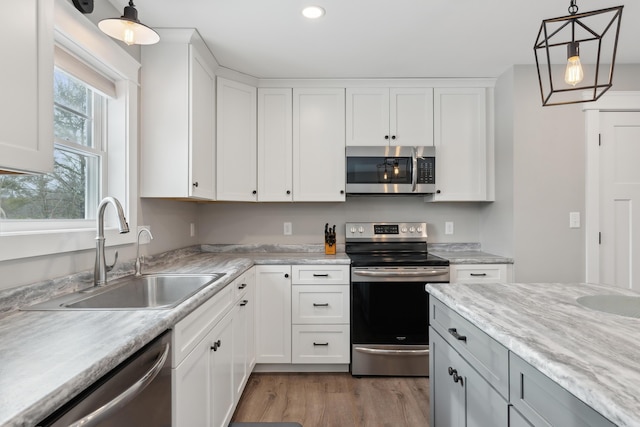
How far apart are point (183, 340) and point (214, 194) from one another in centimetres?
154

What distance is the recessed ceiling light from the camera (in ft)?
6.41

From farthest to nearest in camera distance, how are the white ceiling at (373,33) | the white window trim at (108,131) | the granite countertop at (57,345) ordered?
1. the white ceiling at (373,33)
2. the white window trim at (108,131)
3. the granite countertop at (57,345)

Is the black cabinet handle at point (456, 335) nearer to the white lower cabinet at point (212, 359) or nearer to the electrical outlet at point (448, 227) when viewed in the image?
the white lower cabinet at point (212, 359)

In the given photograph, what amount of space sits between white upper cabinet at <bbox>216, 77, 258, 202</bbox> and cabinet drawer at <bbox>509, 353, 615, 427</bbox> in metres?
2.29

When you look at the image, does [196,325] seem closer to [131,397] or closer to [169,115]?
[131,397]

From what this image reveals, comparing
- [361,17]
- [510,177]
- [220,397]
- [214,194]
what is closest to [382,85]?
[361,17]

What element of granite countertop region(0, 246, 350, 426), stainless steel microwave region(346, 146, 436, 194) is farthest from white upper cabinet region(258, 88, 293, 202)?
granite countertop region(0, 246, 350, 426)

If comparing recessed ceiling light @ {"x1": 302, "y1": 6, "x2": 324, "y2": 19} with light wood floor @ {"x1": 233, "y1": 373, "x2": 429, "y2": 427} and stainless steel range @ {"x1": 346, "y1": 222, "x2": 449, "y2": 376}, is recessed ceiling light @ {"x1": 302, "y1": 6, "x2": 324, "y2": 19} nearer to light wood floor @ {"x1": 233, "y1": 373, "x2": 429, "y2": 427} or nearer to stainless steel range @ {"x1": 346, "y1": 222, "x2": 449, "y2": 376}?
stainless steel range @ {"x1": 346, "y1": 222, "x2": 449, "y2": 376}

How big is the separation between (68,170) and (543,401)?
2068 millimetres

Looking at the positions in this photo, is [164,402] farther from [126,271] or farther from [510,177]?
Result: [510,177]

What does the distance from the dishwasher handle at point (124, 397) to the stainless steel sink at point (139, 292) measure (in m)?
0.35

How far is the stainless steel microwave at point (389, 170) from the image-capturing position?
292cm

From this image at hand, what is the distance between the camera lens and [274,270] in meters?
2.67

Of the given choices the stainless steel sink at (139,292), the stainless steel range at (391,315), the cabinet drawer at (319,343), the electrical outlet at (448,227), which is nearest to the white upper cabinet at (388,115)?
the electrical outlet at (448,227)
